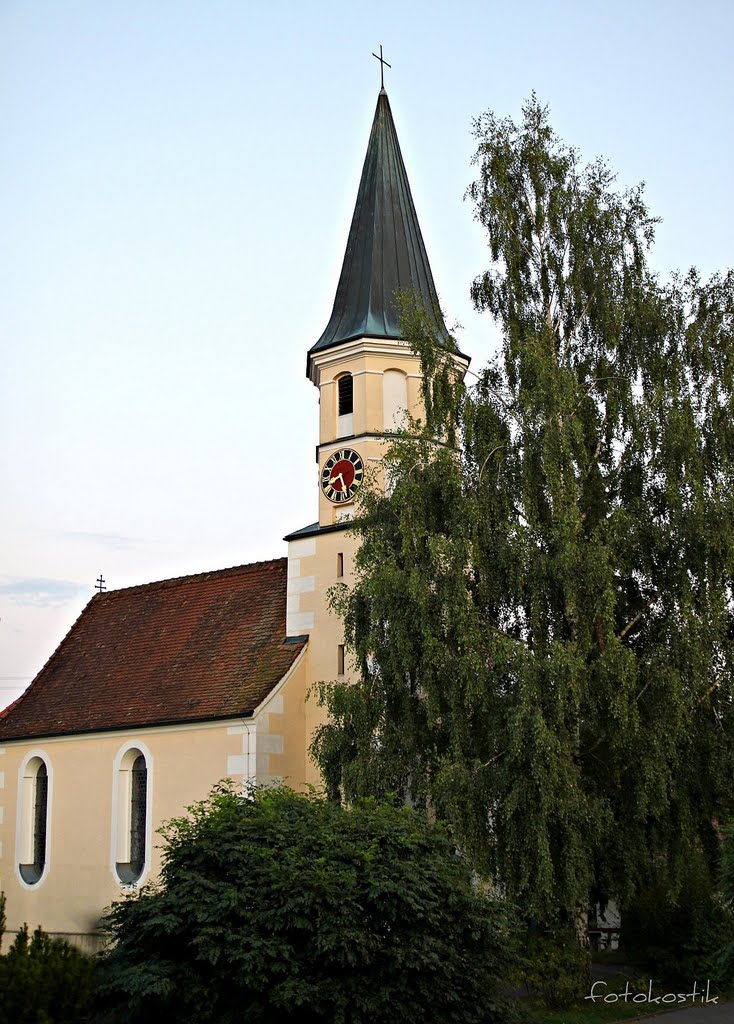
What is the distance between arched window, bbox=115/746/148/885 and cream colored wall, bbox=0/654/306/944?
0.72 ft

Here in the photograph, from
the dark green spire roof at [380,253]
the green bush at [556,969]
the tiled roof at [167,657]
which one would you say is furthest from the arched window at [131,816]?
the green bush at [556,969]

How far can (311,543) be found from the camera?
26.4 metres

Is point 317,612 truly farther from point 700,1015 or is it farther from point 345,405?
point 700,1015

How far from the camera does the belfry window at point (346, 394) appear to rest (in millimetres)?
26875

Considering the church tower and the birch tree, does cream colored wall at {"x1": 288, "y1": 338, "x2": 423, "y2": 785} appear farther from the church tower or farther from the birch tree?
the birch tree

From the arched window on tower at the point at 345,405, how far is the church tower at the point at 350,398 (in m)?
0.02

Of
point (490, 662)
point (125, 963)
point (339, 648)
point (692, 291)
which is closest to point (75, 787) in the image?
point (339, 648)

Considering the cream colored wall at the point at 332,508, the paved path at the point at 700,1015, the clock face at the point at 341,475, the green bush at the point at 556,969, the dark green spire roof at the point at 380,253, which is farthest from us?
the dark green spire roof at the point at 380,253

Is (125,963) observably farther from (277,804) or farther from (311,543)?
(311,543)

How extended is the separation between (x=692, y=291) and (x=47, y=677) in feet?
64.9

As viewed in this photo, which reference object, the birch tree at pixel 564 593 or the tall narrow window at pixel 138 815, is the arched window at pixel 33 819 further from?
the birch tree at pixel 564 593

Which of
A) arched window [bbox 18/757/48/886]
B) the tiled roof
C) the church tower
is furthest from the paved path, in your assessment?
arched window [bbox 18/757/48/886]

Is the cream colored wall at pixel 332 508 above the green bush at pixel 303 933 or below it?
above

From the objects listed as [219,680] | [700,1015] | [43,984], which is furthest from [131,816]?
[43,984]
